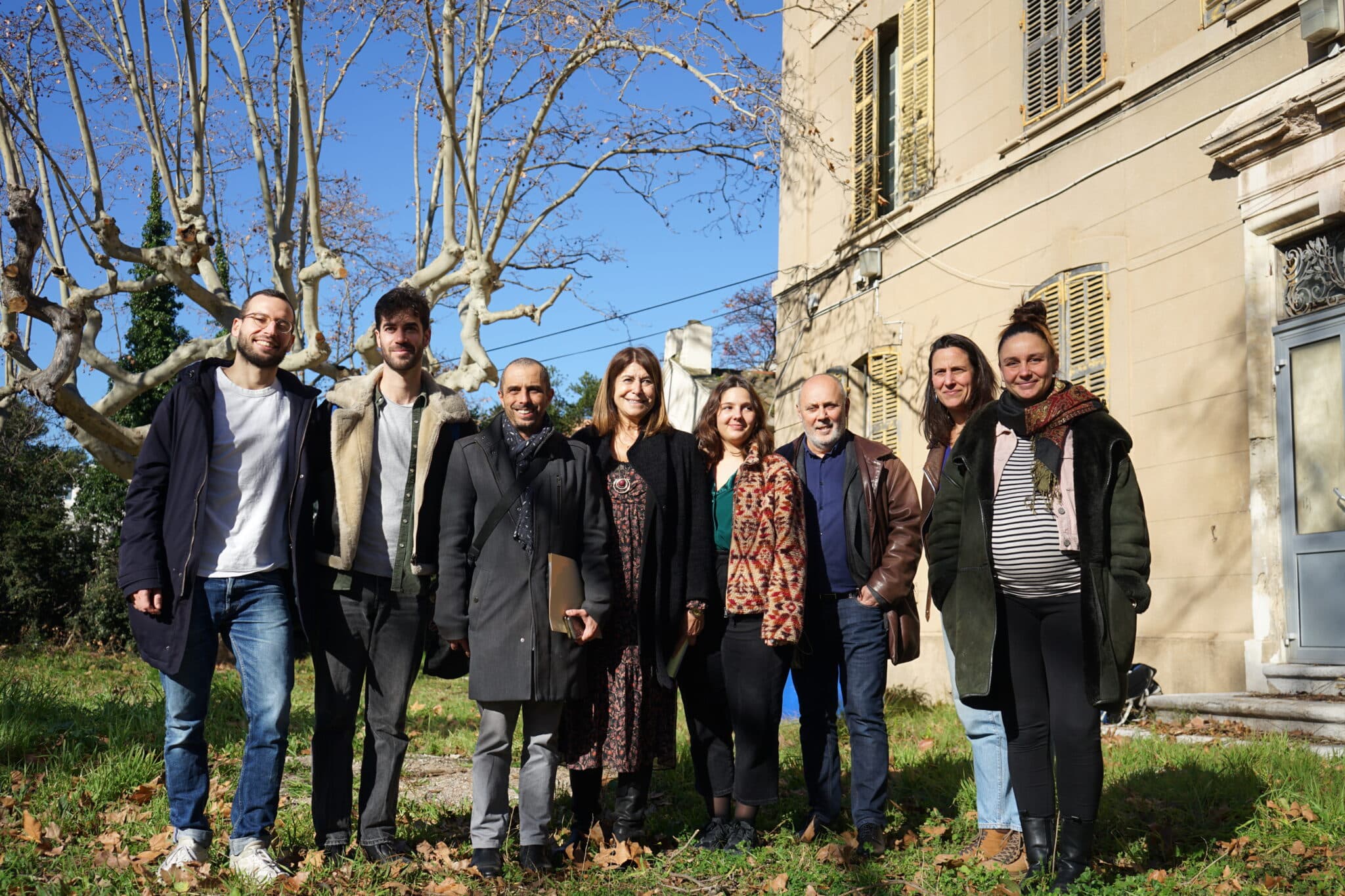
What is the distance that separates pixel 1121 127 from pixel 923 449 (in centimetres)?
382

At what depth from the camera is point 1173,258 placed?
827cm

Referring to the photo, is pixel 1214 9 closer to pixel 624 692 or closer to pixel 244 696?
pixel 624 692

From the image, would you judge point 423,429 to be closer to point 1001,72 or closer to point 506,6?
point 1001,72

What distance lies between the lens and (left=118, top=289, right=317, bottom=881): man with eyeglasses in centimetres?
388

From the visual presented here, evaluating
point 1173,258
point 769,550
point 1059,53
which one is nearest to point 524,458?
point 769,550

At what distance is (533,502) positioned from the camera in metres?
4.35

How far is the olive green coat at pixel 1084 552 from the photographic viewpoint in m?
3.79

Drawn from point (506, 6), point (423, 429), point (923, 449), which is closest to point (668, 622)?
point (423, 429)

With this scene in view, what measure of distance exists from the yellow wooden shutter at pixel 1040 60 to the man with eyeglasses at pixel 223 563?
789 cm

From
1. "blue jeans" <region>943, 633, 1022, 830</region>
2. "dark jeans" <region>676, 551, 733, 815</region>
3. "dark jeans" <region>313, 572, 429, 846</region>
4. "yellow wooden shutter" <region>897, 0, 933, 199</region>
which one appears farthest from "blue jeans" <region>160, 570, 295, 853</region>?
"yellow wooden shutter" <region>897, 0, 933, 199</region>

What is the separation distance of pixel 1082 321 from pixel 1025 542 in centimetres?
573

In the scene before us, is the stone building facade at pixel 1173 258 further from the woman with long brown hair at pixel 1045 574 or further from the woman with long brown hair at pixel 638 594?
the woman with long brown hair at pixel 638 594

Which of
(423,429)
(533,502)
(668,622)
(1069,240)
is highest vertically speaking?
(1069,240)

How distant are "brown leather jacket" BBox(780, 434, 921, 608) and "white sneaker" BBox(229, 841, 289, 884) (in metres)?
2.51
